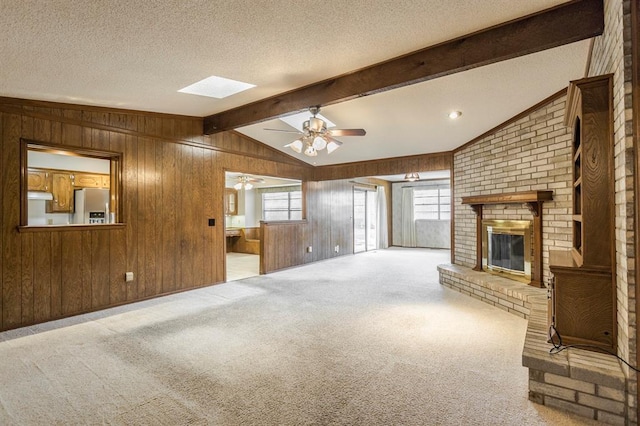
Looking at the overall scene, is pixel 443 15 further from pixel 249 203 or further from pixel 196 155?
pixel 249 203

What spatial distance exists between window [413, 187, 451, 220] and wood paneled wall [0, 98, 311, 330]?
21.9ft

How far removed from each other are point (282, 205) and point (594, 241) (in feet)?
28.3

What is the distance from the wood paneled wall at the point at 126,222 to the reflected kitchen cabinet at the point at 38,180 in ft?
8.80

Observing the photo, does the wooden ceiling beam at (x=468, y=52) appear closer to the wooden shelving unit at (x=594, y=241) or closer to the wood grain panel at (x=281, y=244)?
the wooden shelving unit at (x=594, y=241)

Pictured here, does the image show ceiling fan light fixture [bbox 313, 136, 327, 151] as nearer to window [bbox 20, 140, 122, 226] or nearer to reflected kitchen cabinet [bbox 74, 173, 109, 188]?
window [bbox 20, 140, 122, 226]

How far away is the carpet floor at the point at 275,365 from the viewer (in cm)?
191

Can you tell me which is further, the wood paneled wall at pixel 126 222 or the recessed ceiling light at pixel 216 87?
the recessed ceiling light at pixel 216 87

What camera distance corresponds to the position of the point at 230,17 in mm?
2176

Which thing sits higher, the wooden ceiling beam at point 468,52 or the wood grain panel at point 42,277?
the wooden ceiling beam at point 468,52

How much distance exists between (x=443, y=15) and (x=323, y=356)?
2.76 m

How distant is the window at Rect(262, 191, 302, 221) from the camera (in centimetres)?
988

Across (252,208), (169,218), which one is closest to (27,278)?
(169,218)

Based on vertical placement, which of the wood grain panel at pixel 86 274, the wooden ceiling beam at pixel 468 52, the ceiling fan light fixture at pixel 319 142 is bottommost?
the wood grain panel at pixel 86 274

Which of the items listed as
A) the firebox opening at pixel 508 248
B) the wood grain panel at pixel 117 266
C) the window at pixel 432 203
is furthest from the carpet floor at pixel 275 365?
the window at pixel 432 203
